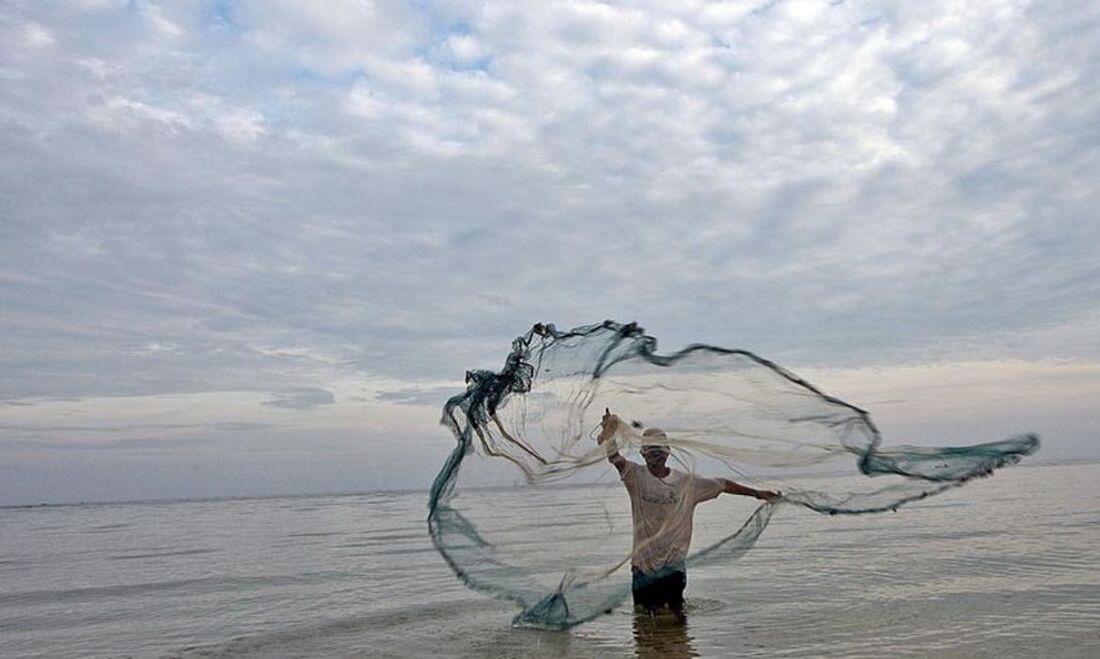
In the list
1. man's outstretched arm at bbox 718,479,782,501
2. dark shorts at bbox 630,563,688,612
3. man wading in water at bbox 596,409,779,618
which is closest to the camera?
man wading in water at bbox 596,409,779,618

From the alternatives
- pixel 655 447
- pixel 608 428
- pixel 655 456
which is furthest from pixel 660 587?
pixel 608 428

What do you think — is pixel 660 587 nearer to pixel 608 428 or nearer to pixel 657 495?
pixel 657 495

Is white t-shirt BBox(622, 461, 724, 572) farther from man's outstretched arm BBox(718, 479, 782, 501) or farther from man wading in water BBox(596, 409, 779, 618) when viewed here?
man's outstretched arm BBox(718, 479, 782, 501)

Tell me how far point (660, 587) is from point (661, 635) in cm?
47

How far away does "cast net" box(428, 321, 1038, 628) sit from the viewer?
328 inches

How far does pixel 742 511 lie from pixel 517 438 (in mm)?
3467

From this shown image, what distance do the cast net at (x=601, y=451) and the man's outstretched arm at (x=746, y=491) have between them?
83mm

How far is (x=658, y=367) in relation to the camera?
857 cm

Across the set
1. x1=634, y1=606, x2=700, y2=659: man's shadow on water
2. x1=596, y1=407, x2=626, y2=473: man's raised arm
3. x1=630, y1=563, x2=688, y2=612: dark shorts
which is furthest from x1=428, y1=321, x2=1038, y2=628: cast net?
x1=634, y1=606, x2=700, y2=659: man's shadow on water

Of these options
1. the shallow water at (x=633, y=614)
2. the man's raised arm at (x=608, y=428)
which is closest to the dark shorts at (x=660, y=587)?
the shallow water at (x=633, y=614)

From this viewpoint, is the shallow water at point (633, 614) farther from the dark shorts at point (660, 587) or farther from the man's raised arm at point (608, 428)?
the man's raised arm at point (608, 428)

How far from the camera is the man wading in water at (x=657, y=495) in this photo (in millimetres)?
8680

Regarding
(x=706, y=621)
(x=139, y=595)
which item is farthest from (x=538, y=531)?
(x=139, y=595)

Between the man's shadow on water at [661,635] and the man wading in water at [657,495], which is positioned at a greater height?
the man wading in water at [657,495]
